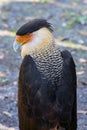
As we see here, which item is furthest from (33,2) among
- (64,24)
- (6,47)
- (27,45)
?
(27,45)

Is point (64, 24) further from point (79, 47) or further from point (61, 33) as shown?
point (79, 47)

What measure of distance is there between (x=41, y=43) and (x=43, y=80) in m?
0.33

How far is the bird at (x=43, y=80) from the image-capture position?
13.6 ft

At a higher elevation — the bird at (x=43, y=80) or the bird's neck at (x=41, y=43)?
the bird's neck at (x=41, y=43)

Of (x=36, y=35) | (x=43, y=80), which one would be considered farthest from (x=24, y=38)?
(x=43, y=80)

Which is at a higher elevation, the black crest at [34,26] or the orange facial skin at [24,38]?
the black crest at [34,26]

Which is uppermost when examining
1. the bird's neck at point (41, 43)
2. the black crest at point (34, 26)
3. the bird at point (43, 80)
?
the black crest at point (34, 26)

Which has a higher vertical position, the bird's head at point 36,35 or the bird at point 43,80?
the bird's head at point 36,35

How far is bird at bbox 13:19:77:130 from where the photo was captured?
4148 millimetres

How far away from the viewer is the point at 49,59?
4.15m

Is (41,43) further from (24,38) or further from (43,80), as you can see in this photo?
(43,80)

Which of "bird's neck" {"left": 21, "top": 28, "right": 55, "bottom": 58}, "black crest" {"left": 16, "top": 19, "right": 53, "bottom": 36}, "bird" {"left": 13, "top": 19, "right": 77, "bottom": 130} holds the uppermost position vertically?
"black crest" {"left": 16, "top": 19, "right": 53, "bottom": 36}

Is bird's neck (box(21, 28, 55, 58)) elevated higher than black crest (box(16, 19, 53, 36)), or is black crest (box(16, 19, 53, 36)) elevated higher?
black crest (box(16, 19, 53, 36))

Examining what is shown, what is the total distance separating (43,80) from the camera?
4.16 m
